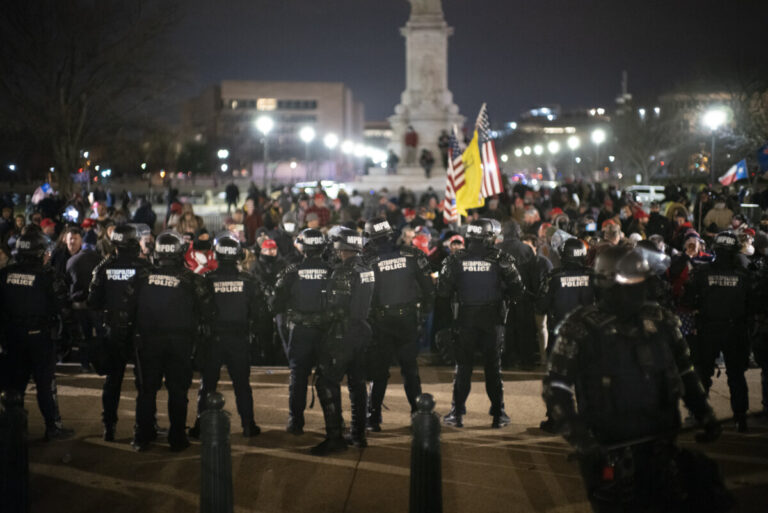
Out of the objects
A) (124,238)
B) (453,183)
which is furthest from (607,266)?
(453,183)

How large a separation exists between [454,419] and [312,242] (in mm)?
2305

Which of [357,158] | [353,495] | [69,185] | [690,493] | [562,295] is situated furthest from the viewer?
[357,158]

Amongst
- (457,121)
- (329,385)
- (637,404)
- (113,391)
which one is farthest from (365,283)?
(457,121)

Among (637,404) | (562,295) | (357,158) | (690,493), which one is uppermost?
(357,158)

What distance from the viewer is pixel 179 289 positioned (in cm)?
751

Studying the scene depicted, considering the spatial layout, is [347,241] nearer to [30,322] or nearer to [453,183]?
[30,322]

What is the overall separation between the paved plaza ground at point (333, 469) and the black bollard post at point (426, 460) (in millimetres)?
1001

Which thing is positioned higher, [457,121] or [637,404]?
[457,121]

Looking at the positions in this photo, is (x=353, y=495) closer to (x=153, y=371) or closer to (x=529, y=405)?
(x=153, y=371)

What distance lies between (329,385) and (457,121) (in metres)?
31.2

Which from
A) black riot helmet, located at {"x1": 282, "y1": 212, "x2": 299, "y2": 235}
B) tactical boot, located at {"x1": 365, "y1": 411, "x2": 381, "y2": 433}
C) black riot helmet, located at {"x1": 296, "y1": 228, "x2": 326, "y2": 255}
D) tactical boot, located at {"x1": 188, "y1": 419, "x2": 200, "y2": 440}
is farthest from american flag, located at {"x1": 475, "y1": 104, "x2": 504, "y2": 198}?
tactical boot, located at {"x1": 188, "y1": 419, "x2": 200, "y2": 440}

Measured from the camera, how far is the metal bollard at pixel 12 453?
17.2 ft

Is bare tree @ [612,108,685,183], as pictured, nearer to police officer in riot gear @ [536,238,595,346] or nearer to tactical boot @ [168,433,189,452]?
police officer in riot gear @ [536,238,595,346]

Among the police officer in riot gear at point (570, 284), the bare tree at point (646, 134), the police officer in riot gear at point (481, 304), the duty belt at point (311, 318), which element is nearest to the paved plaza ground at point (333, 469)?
the police officer in riot gear at point (481, 304)
